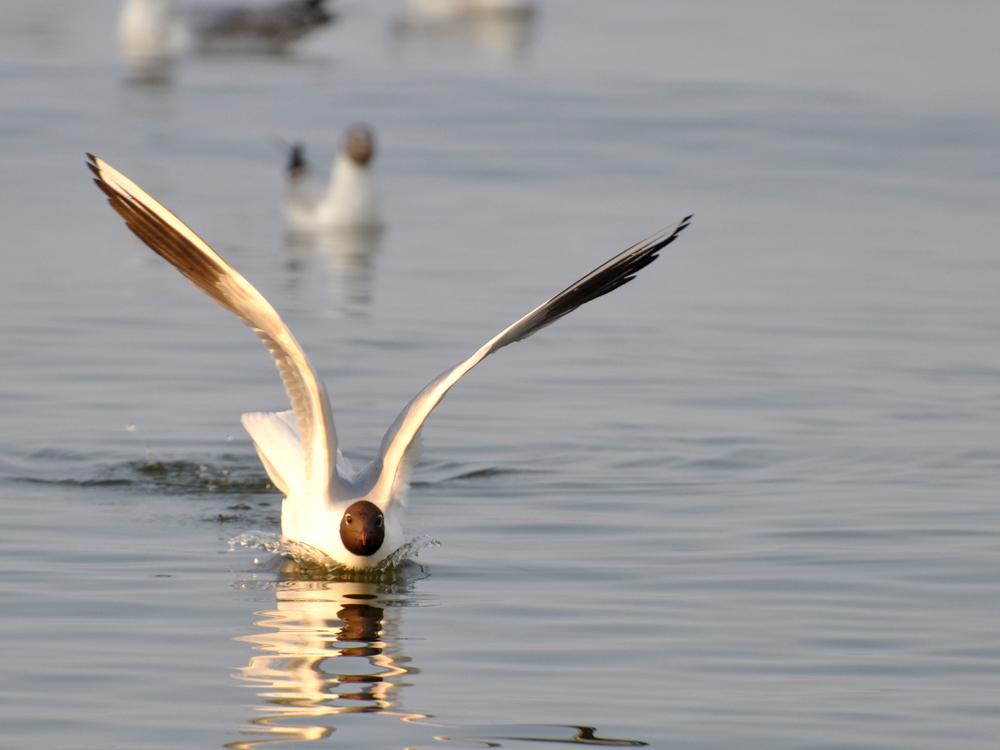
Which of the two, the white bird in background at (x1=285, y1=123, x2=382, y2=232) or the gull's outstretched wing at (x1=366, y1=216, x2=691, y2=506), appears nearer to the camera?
the gull's outstretched wing at (x1=366, y1=216, x2=691, y2=506)

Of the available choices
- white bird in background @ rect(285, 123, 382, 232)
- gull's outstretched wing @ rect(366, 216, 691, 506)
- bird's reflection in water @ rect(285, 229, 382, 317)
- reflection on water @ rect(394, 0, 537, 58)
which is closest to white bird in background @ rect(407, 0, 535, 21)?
reflection on water @ rect(394, 0, 537, 58)

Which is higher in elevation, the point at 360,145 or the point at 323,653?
the point at 360,145

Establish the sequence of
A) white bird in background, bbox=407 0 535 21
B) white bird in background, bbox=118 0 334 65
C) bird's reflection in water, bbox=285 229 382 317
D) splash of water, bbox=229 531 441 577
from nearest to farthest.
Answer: splash of water, bbox=229 531 441 577 < bird's reflection in water, bbox=285 229 382 317 < white bird in background, bbox=118 0 334 65 < white bird in background, bbox=407 0 535 21

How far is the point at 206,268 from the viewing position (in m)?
6.42

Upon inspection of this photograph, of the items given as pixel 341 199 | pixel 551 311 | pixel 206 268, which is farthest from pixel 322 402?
pixel 341 199

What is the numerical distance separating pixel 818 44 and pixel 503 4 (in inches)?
237

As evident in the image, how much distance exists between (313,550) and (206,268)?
4.03ft

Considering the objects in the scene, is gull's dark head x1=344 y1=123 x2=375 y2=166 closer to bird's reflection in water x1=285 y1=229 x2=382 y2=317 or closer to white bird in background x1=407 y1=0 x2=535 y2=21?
bird's reflection in water x1=285 y1=229 x2=382 y2=317

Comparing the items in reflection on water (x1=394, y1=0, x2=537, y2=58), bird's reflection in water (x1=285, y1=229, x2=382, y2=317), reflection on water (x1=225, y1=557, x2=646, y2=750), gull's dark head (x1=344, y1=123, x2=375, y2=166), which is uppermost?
reflection on water (x1=394, y1=0, x2=537, y2=58)

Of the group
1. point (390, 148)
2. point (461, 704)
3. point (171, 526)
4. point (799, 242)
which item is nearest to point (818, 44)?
point (390, 148)

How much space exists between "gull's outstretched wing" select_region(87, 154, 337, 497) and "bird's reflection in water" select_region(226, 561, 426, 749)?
2.18 ft

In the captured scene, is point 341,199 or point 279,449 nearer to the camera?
point 279,449

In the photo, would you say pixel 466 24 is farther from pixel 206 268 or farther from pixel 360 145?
pixel 206 268

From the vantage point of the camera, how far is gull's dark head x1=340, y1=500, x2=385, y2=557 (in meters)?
6.55
